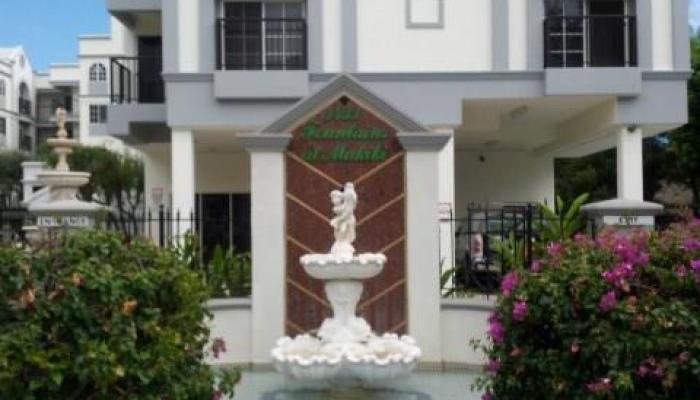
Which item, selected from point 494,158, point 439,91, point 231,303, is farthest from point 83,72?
point 231,303

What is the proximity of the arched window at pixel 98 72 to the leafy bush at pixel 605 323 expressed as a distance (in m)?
48.2

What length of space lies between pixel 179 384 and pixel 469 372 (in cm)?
569

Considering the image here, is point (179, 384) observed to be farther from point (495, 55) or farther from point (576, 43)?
point (576, 43)

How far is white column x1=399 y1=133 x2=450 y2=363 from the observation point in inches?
400

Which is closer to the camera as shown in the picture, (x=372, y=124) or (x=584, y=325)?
(x=584, y=325)

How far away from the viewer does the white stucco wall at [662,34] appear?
1623 centimetres

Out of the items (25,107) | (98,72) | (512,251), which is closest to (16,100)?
(25,107)

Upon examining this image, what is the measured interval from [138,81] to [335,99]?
10635 mm

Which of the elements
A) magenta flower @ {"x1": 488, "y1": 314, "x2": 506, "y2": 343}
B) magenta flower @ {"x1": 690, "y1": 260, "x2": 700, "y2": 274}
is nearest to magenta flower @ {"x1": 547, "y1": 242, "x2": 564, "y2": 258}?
magenta flower @ {"x1": 488, "y1": 314, "x2": 506, "y2": 343}

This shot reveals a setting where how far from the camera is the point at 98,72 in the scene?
166 feet

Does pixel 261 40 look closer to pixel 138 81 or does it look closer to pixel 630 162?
pixel 138 81

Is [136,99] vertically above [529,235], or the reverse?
[136,99]

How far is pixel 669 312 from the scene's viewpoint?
5004 millimetres

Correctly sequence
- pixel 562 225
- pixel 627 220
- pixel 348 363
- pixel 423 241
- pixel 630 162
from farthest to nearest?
pixel 630 162 → pixel 562 225 → pixel 423 241 → pixel 627 220 → pixel 348 363
